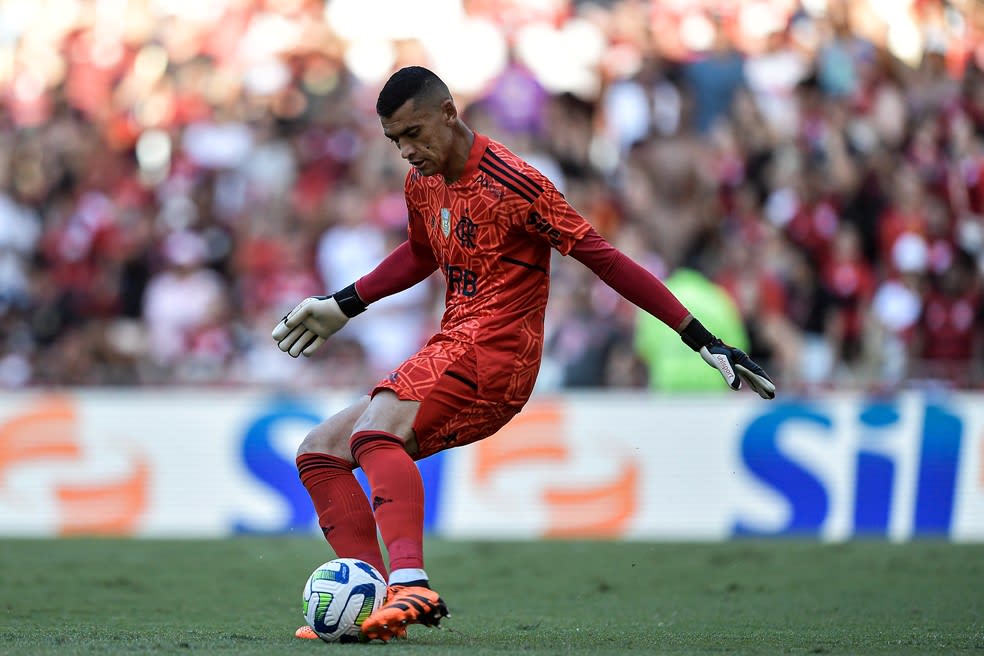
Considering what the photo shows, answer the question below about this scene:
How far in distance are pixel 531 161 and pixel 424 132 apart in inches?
342

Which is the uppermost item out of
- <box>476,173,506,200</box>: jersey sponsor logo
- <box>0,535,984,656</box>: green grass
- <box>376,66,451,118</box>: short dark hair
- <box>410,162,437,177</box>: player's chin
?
<box>376,66,451,118</box>: short dark hair

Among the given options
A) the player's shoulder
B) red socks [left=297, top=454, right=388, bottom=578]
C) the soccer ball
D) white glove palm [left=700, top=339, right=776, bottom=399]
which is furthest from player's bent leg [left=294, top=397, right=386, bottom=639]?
white glove palm [left=700, top=339, right=776, bottom=399]

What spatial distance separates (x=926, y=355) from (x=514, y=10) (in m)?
6.41

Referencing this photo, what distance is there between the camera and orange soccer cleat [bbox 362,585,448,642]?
18.4ft

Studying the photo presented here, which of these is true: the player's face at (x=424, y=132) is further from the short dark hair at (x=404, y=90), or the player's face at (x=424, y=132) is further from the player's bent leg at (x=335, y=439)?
the player's bent leg at (x=335, y=439)

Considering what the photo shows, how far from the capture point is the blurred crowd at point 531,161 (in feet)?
44.5

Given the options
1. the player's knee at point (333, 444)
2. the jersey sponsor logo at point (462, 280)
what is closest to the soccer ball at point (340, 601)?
the player's knee at point (333, 444)

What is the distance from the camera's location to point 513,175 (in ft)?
20.4

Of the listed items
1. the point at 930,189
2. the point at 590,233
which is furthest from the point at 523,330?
the point at 930,189

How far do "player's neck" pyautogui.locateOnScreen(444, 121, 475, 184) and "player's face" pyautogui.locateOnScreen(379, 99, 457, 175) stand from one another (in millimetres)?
32

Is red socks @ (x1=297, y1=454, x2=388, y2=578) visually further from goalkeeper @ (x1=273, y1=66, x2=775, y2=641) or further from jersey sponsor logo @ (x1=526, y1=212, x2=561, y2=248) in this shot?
jersey sponsor logo @ (x1=526, y1=212, x2=561, y2=248)

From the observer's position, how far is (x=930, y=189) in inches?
556

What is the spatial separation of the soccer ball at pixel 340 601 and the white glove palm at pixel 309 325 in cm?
117

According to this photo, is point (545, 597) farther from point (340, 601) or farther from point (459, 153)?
point (459, 153)
